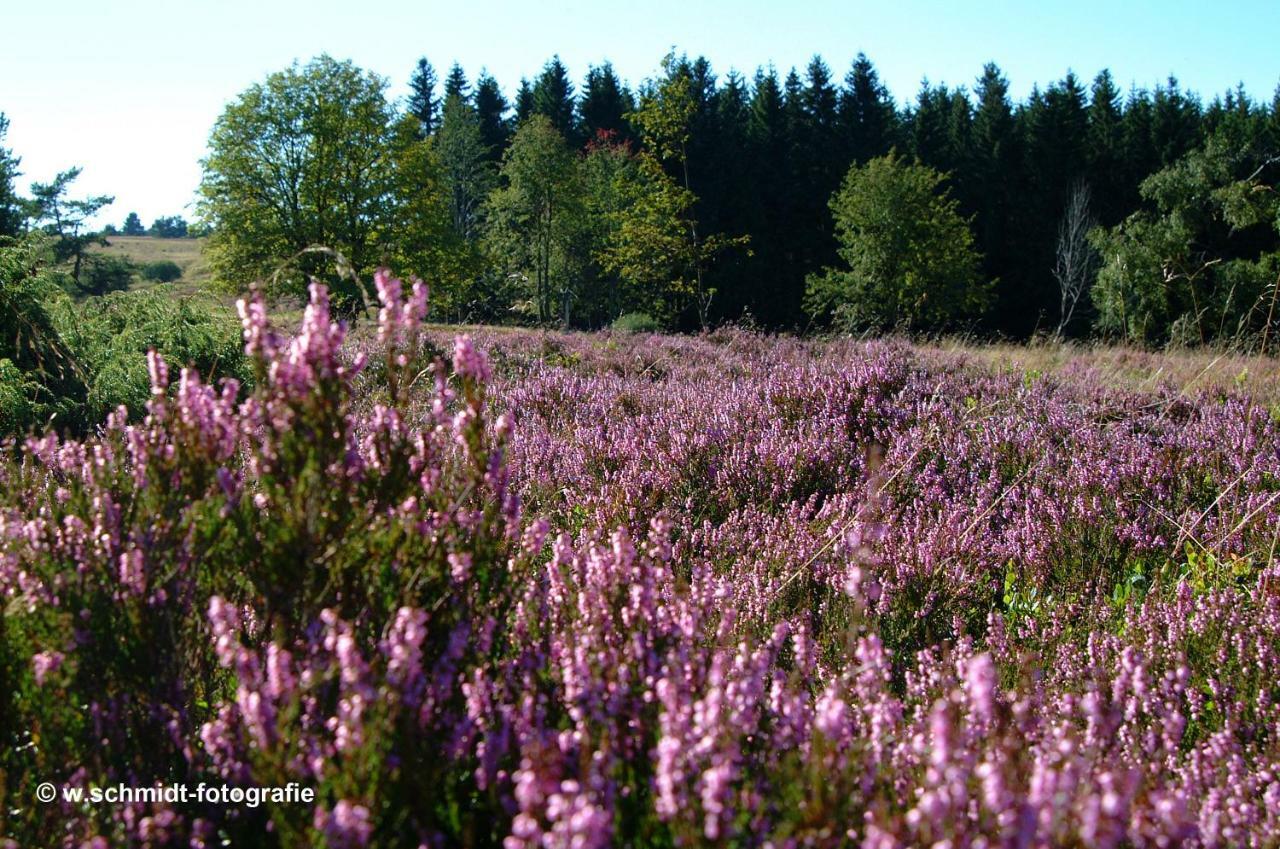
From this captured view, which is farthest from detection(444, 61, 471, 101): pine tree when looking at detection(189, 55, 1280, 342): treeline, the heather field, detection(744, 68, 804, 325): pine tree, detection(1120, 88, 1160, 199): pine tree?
the heather field

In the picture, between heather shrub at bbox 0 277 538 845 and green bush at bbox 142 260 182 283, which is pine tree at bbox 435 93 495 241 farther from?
heather shrub at bbox 0 277 538 845

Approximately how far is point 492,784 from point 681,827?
1.35ft

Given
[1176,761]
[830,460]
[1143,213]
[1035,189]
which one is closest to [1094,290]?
[1143,213]

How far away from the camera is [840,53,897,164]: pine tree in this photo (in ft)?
175

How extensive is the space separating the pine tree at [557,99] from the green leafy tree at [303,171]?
28.8 metres

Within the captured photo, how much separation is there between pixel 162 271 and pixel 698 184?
40804mm

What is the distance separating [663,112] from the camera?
2800 cm

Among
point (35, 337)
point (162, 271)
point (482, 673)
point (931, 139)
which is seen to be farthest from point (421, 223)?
point (162, 271)

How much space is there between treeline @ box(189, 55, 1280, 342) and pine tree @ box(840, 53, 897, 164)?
124 millimetres

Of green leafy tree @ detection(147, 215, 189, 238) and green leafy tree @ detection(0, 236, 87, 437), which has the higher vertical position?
green leafy tree @ detection(147, 215, 189, 238)

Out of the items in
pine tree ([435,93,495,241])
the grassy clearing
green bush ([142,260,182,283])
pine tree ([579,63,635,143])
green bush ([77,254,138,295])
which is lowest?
green bush ([77,254,138,295])

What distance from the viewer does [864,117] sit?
5447 cm

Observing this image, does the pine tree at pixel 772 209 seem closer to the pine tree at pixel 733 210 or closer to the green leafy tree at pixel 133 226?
the pine tree at pixel 733 210

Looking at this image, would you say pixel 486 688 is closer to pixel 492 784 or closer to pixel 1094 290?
pixel 492 784
